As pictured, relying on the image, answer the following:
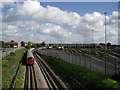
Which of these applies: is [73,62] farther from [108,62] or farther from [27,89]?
[27,89]

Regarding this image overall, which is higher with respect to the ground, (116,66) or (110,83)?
(116,66)

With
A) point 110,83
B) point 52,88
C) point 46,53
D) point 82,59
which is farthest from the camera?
point 46,53

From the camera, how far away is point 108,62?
17328mm

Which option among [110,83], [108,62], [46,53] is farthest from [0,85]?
[46,53]

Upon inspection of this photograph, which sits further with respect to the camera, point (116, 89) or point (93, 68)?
point (93, 68)

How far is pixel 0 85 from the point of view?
1430 centimetres

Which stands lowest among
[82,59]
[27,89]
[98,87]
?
[27,89]

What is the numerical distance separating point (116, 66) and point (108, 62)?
1.49m

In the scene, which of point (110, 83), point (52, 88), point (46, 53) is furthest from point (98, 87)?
point (46, 53)

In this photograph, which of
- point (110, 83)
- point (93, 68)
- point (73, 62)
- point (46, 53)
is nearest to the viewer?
point (110, 83)

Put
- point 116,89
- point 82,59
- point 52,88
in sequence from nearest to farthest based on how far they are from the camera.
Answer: point 116,89 < point 52,88 < point 82,59

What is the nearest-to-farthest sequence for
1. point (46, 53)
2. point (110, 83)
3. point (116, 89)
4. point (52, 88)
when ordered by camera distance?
1. point (116, 89)
2. point (110, 83)
3. point (52, 88)
4. point (46, 53)

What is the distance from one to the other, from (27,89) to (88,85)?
712 centimetres

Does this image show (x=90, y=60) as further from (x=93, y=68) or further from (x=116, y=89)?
(x=116, y=89)
